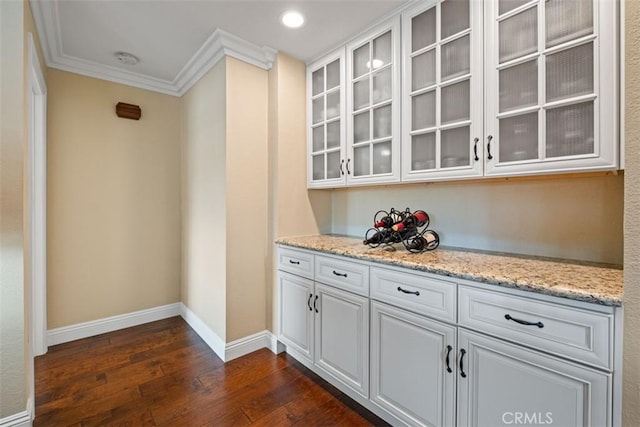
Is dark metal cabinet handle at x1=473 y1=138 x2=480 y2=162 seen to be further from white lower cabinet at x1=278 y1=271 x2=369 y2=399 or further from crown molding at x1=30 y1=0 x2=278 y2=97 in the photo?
crown molding at x1=30 y1=0 x2=278 y2=97

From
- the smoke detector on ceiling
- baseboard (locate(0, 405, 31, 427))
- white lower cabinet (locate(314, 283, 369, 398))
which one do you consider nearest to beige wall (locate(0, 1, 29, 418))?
baseboard (locate(0, 405, 31, 427))

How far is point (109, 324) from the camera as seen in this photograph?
284 cm

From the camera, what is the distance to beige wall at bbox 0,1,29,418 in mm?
1494

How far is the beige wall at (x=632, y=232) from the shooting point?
0.93 meters

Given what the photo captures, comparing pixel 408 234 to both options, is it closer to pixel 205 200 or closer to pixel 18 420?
pixel 205 200

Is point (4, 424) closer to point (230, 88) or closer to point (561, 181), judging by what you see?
point (230, 88)

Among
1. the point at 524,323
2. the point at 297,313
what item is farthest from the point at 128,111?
the point at 524,323

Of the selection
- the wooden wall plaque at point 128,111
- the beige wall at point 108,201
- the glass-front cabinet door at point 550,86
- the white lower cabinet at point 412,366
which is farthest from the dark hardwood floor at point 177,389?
the wooden wall plaque at point 128,111

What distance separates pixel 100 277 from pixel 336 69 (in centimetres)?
285

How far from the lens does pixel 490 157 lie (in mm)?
1494

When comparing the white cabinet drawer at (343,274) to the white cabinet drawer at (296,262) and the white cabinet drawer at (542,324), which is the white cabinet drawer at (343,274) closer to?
the white cabinet drawer at (296,262)

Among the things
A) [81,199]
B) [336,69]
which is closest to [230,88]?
[336,69]

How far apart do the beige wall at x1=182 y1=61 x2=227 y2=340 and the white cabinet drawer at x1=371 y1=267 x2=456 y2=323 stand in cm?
129

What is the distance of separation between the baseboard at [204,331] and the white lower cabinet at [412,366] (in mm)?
1302
